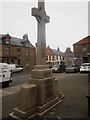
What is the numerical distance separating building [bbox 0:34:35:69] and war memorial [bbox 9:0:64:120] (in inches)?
1210

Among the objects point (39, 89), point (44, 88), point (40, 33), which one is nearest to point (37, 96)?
point (39, 89)

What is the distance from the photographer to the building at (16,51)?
38656 millimetres

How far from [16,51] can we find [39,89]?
36885 millimetres

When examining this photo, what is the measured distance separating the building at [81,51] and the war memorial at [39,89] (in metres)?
35.8

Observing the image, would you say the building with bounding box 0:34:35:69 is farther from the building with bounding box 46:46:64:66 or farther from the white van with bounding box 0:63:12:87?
the white van with bounding box 0:63:12:87

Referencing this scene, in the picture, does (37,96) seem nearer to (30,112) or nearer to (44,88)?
(44,88)

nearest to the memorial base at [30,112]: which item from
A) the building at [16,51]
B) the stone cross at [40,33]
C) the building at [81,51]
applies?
the stone cross at [40,33]

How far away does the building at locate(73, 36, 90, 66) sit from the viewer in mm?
42309

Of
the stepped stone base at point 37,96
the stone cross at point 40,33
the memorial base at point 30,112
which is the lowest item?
the memorial base at point 30,112

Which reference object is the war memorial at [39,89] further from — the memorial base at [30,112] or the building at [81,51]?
the building at [81,51]

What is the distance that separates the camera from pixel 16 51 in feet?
139

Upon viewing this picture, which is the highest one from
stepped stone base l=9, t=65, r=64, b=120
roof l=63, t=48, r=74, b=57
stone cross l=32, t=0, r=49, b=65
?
Answer: roof l=63, t=48, r=74, b=57

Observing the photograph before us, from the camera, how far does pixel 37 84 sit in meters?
6.37

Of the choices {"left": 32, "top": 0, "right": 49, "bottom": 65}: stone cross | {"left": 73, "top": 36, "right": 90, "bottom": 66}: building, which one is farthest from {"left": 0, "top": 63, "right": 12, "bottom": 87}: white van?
{"left": 73, "top": 36, "right": 90, "bottom": 66}: building
